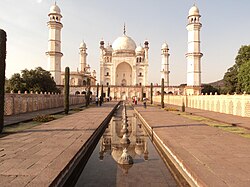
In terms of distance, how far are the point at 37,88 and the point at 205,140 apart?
27.9 m

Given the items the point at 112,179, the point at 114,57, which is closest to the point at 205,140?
the point at 112,179

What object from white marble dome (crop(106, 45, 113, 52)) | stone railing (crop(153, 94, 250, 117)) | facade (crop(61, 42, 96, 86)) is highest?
white marble dome (crop(106, 45, 113, 52))

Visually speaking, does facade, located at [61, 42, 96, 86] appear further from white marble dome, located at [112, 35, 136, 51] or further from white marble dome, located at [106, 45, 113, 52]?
white marble dome, located at [112, 35, 136, 51]

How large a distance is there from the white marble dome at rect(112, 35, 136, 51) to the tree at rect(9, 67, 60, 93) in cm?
2771

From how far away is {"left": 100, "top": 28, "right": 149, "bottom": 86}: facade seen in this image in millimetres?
57406

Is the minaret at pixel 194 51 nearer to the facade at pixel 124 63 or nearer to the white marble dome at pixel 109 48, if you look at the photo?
the facade at pixel 124 63

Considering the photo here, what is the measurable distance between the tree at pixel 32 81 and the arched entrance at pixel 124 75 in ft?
92.5

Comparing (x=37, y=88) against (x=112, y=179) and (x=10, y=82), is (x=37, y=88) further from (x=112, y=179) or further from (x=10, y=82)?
(x=112, y=179)

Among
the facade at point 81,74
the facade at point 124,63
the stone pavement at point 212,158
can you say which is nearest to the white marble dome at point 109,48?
the facade at point 124,63

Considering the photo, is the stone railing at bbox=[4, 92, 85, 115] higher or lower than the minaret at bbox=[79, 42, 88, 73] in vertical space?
lower

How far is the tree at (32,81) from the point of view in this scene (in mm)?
28766

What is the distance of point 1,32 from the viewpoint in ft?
26.3

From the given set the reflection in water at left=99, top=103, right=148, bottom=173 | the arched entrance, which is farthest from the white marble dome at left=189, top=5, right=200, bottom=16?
the reflection in water at left=99, top=103, right=148, bottom=173

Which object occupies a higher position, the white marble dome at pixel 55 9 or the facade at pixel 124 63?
the white marble dome at pixel 55 9
